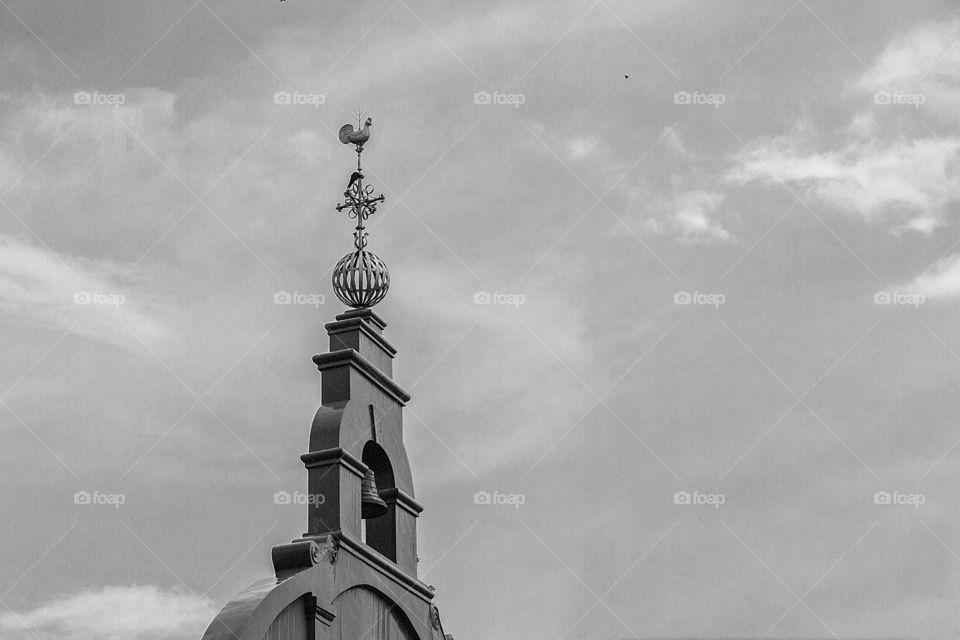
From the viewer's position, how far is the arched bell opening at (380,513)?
23.7 meters

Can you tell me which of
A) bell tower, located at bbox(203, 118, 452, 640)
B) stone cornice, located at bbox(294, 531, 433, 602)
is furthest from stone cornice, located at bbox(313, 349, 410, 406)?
stone cornice, located at bbox(294, 531, 433, 602)

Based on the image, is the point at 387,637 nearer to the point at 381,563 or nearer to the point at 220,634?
the point at 381,563

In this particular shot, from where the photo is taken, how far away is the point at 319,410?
22.8m

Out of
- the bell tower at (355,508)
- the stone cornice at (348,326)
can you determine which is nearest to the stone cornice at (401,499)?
the bell tower at (355,508)

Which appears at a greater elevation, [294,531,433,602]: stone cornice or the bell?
the bell

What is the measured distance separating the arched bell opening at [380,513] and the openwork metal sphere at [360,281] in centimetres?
169

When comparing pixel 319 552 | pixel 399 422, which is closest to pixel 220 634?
pixel 319 552

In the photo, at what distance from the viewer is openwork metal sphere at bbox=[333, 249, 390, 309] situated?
77.7 feet

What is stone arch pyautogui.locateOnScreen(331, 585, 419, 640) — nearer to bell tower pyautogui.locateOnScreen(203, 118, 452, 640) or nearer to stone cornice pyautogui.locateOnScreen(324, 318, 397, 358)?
bell tower pyautogui.locateOnScreen(203, 118, 452, 640)

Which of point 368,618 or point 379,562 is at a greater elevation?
point 379,562

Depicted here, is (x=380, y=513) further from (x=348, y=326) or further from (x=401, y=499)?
(x=348, y=326)

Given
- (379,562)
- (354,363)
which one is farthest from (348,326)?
(379,562)

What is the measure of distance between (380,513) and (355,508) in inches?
50.4

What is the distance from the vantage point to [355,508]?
2238 centimetres
